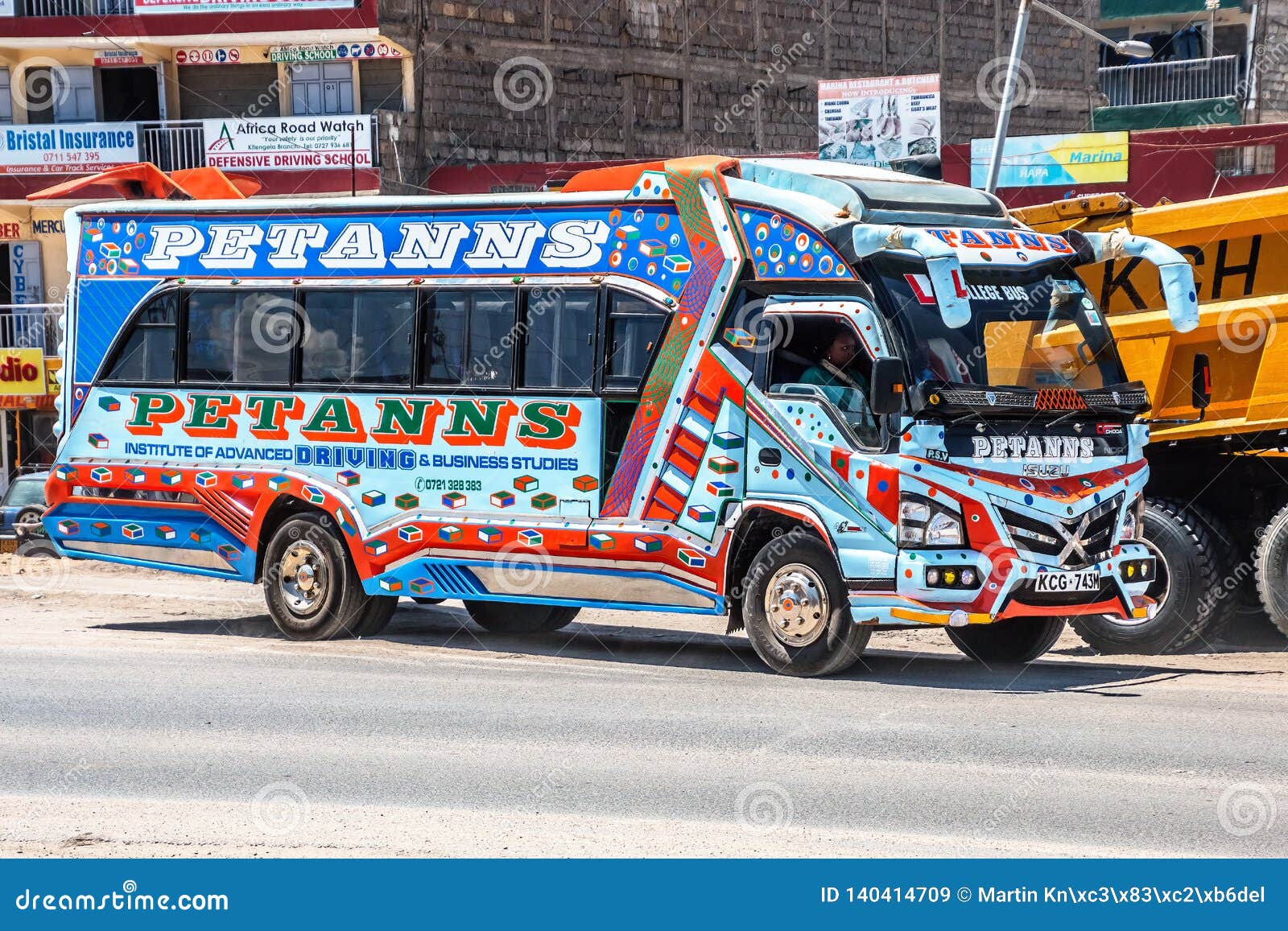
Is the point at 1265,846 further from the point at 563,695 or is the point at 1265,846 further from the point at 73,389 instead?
the point at 73,389

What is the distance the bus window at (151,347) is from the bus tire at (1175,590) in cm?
764

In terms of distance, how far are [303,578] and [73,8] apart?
24.6 meters

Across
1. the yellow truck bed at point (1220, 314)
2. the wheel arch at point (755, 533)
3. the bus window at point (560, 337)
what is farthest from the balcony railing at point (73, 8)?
the wheel arch at point (755, 533)

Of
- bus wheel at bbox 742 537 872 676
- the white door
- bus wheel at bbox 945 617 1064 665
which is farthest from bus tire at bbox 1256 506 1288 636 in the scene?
the white door

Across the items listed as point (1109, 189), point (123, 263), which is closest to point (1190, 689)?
point (123, 263)

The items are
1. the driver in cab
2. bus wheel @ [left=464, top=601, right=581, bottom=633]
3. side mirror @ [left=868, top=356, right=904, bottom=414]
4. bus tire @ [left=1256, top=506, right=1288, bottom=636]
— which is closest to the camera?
side mirror @ [left=868, top=356, right=904, bottom=414]

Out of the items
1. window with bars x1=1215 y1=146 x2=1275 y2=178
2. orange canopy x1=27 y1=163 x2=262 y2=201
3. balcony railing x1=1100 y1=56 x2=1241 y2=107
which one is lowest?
orange canopy x1=27 y1=163 x2=262 y2=201

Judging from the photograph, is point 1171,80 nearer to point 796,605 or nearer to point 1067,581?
point 1067,581

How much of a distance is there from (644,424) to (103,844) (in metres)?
5.89

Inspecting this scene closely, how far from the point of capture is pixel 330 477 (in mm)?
14117

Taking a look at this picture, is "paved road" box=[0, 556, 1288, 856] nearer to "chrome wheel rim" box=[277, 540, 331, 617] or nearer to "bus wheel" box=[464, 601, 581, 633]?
"chrome wheel rim" box=[277, 540, 331, 617]

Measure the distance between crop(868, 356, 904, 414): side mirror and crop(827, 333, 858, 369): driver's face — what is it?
17.6 inches

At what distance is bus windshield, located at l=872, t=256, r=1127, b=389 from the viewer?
Result: 37.5 feet

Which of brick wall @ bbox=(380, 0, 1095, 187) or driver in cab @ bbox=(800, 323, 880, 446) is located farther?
brick wall @ bbox=(380, 0, 1095, 187)
